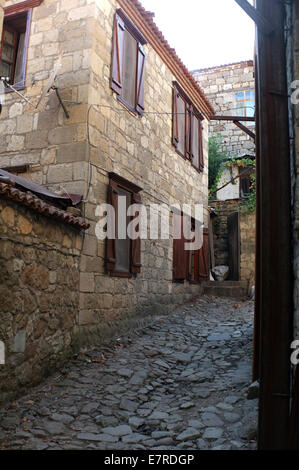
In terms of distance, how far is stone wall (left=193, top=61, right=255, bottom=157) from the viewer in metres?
15.7

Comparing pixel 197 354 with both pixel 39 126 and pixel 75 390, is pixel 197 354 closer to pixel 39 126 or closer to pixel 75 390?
pixel 75 390

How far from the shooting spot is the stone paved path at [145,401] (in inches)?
140

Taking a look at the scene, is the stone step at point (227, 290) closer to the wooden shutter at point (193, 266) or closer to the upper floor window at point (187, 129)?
the wooden shutter at point (193, 266)

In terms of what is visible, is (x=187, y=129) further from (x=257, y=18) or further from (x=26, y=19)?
(x=257, y=18)

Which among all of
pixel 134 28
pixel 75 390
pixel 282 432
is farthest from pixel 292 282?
pixel 134 28

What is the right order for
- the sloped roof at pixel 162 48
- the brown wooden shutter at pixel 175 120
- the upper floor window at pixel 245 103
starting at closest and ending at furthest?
the sloped roof at pixel 162 48 → the brown wooden shutter at pixel 175 120 → the upper floor window at pixel 245 103

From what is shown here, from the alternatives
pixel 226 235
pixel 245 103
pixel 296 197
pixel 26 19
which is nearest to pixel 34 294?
pixel 296 197

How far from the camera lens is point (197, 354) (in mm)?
6023

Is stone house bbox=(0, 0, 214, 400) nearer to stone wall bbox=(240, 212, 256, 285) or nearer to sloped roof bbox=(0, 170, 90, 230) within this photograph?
sloped roof bbox=(0, 170, 90, 230)

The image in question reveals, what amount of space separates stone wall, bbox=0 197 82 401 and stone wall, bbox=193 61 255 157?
11.7 meters

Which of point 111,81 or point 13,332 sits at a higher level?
point 111,81

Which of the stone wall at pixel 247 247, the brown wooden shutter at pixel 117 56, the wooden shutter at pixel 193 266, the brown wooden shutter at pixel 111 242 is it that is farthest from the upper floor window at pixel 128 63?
the stone wall at pixel 247 247

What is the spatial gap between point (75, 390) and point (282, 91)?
370 centimetres

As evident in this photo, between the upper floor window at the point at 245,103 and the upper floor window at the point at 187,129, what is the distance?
5.57 metres
